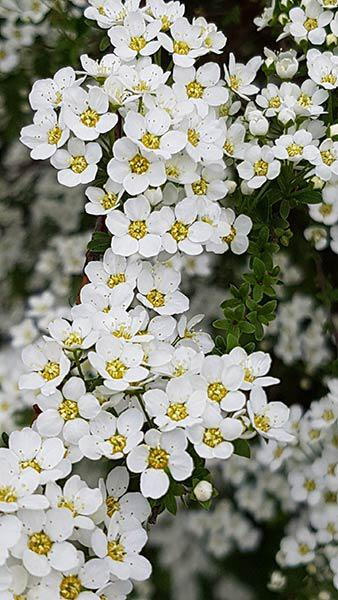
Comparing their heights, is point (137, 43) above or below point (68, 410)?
above

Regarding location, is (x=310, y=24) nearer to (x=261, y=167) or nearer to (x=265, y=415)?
(x=261, y=167)

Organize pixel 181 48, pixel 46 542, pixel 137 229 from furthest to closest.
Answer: pixel 181 48 → pixel 137 229 → pixel 46 542

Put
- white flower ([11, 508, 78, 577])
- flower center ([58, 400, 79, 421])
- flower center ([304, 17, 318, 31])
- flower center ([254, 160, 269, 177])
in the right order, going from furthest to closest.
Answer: flower center ([304, 17, 318, 31]), flower center ([254, 160, 269, 177]), flower center ([58, 400, 79, 421]), white flower ([11, 508, 78, 577])

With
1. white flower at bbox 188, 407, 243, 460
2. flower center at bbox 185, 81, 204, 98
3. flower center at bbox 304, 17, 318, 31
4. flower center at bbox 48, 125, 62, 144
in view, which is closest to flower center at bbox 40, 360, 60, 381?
white flower at bbox 188, 407, 243, 460

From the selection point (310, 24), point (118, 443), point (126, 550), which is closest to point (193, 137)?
point (310, 24)

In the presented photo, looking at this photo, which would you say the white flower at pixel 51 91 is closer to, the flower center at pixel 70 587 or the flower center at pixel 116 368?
the flower center at pixel 116 368

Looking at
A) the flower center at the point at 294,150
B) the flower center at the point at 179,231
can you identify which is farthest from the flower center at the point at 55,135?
the flower center at the point at 294,150

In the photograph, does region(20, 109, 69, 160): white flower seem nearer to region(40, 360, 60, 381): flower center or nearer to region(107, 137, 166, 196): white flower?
region(107, 137, 166, 196): white flower
